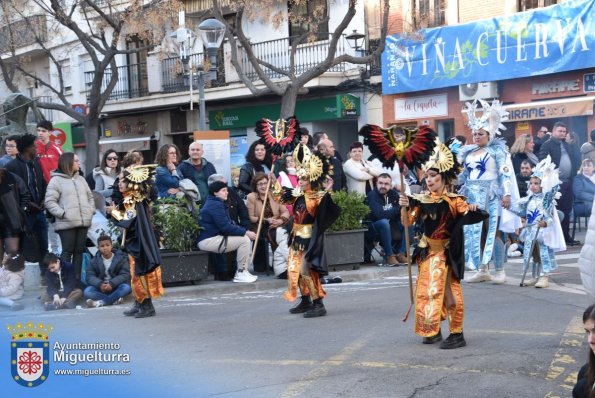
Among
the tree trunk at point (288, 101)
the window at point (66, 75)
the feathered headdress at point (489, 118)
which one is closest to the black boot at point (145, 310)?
the feathered headdress at point (489, 118)

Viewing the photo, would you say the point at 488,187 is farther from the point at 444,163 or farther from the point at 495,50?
the point at 495,50

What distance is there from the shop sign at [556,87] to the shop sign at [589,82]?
0.62ft

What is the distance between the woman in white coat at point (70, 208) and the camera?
12242 mm

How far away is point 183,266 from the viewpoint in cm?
1306

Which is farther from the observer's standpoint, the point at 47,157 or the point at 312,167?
the point at 47,157

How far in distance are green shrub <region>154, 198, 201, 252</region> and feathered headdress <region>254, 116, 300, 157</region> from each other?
194 cm

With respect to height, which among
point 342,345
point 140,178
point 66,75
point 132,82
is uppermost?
point 66,75

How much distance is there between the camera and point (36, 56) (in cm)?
4316

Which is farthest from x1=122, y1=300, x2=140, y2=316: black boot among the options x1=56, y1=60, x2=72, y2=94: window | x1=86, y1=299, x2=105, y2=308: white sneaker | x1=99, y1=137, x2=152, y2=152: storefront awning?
x1=56, y1=60, x2=72, y2=94: window

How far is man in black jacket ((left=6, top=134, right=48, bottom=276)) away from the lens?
12.9m

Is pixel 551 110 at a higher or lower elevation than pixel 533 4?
lower

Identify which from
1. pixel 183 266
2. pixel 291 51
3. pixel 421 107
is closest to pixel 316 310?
pixel 183 266

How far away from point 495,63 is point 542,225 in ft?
48.7

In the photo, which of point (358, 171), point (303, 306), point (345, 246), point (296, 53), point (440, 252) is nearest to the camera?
point (440, 252)
